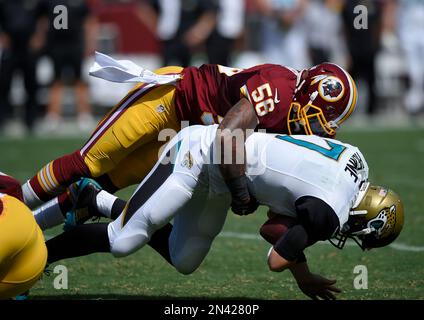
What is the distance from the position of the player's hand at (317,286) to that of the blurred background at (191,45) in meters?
6.69

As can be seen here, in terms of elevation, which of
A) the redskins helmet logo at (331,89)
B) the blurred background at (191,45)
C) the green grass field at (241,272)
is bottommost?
the blurred background at (191,45)

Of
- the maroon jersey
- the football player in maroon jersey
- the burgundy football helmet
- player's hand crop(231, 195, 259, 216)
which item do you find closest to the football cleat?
the football player in maroon jersey

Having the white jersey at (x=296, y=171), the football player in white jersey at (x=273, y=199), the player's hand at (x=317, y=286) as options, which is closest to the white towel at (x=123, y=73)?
the football player in white jersey at (x=273, y=199)

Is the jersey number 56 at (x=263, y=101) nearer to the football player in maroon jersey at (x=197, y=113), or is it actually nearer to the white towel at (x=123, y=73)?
the football player in maroon jersey at (x=197, y=113)

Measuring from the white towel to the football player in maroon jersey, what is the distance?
0.18 feet

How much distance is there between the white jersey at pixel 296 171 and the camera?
12.2 ft

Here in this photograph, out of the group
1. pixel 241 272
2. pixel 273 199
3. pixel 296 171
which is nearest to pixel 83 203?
pixel 241 272

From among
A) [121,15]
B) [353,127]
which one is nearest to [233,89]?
[353,127]

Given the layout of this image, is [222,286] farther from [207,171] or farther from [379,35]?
[379,35]

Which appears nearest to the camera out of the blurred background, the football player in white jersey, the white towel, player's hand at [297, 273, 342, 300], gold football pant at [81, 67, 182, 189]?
the football player in white jersey

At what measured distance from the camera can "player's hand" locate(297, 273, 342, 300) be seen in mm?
3947

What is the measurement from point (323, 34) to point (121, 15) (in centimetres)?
346

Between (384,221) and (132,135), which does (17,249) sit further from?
(384,221)

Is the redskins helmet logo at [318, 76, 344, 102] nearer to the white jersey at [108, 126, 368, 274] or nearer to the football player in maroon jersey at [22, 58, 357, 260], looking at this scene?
the football player in maroon jersey at [22, 58, 357, 260]
